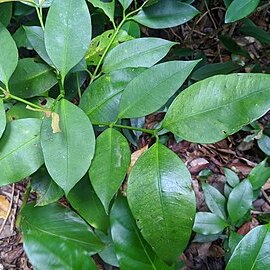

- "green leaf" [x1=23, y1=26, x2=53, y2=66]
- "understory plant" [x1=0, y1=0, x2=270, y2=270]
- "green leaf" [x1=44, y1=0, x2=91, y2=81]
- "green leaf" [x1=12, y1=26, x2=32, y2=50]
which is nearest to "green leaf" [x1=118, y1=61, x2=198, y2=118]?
"understory plant" [x1=0, y1=0, x2=270, y2=270]

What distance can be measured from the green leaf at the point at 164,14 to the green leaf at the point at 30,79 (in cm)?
23

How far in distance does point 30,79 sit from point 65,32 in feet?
0.48

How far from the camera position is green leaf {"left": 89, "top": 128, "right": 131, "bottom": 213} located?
0.72m

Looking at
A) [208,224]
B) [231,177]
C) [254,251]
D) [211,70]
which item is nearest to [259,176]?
[231,177]

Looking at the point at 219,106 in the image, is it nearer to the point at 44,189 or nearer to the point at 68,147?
Result: the point at 68,147

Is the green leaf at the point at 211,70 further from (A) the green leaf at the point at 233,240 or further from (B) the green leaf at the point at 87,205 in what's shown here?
(B) the green leaf at the point at 87,205

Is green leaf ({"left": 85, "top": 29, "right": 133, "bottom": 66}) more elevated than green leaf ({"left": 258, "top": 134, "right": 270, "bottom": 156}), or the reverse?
green leaf ({"left": 85, "top": 29, "right": 133, "bottom": 66})

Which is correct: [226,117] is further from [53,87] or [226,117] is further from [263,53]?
[263,53]

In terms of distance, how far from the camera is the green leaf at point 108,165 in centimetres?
72

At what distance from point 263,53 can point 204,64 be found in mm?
274

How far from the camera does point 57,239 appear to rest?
787 mm

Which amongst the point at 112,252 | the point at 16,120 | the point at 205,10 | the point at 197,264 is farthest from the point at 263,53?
the point at 16,120

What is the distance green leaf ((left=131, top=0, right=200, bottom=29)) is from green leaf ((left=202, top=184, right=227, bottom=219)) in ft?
1.38

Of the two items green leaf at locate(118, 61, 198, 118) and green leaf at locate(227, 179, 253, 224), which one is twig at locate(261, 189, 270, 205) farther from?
green leaf at locate(118, 61, 198, 118)
